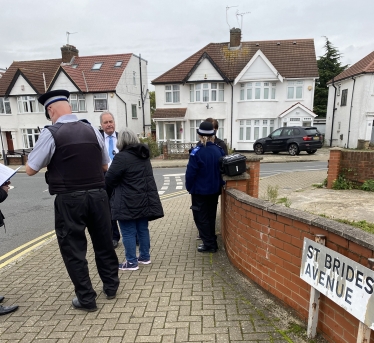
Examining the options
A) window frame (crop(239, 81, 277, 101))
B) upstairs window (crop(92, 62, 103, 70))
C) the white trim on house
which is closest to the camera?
the white trim on house

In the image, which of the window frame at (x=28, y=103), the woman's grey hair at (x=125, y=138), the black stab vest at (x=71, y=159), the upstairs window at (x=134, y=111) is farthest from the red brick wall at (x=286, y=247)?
the window frame at (x=28, y=103)

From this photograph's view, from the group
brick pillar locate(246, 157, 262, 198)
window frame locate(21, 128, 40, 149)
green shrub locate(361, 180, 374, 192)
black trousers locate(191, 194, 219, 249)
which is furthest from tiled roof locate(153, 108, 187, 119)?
black trousers locate(191, 194, 219, 249)

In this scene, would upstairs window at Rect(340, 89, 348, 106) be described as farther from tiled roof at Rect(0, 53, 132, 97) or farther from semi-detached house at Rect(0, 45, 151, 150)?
tiled roof at Rect(0, 53, 132, 97)

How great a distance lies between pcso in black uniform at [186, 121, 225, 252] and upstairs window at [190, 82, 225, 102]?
62.4ft

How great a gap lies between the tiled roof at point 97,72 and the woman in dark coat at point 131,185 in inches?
857

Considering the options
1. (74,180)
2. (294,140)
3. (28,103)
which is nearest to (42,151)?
(74,180)

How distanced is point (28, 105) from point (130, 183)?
26.7 m

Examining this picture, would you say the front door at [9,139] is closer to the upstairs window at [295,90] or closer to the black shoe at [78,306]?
the upstairs window at [295,90]

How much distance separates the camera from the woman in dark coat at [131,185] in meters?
3.27

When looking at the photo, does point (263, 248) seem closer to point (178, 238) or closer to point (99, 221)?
point (99, 221)

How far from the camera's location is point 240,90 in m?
21.8

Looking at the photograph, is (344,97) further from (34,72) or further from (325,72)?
(34,72)

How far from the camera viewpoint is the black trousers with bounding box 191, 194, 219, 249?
373cm

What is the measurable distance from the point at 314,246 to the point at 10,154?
23.8 meters
